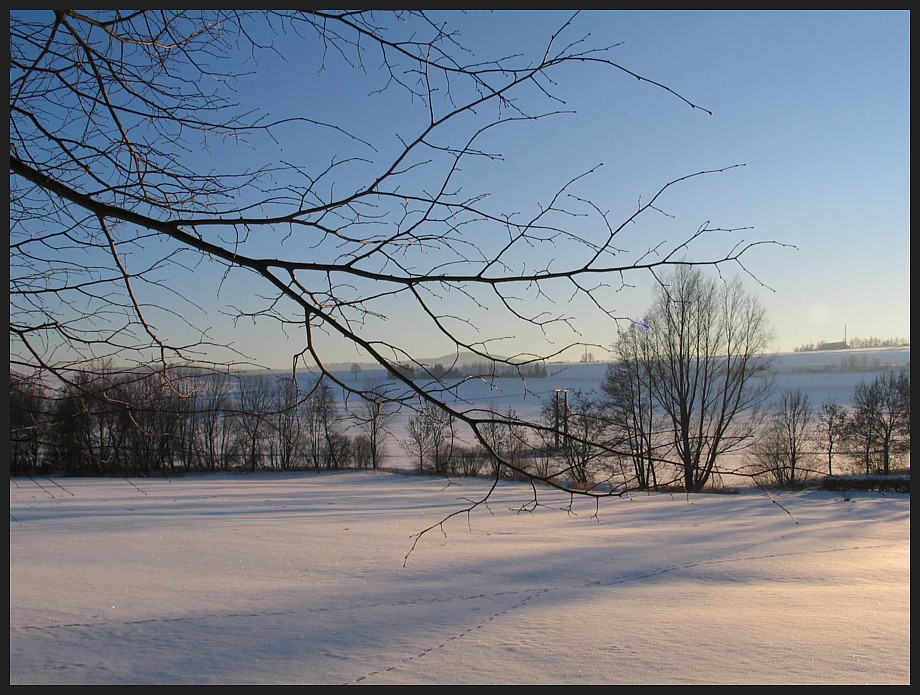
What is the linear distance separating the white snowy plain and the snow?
0.9 inches

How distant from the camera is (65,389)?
2.14 meters

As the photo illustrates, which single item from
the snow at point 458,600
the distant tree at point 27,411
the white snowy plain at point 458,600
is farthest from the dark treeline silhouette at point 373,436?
the white snowy plain at point 458,600

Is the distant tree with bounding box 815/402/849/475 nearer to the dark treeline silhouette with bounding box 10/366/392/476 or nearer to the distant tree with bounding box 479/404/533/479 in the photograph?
the distant tree with bounding box 479/404/533/479

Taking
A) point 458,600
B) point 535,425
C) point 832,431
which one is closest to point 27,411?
point 535,425

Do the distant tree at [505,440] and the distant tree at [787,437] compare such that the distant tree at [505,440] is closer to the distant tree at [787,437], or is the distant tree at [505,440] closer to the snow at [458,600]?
the snow at [458,600]

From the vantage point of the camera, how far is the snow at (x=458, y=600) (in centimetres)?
362

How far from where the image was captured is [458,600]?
5.96m

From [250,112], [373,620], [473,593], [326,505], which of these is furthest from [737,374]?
[250,112]

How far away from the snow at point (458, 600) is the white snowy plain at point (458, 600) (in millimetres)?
23

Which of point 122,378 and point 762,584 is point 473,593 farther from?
point 122,378

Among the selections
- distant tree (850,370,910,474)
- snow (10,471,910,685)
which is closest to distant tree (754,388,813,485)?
distant tree (850,370,910,474)

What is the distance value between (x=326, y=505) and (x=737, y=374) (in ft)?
43.3

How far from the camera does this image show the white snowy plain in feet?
11.9

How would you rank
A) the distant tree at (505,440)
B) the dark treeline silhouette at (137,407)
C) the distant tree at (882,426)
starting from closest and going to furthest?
the distant tree at (505,440) → the dark treeline silhouette at (137,407) → the distant tree at (882,426)
